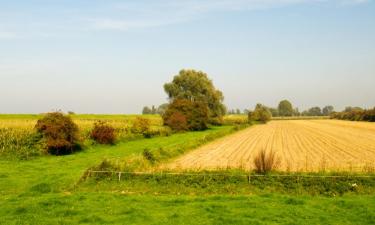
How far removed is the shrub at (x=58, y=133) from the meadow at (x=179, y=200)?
13.3 meters

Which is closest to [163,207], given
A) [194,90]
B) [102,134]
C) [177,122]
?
[102,134]

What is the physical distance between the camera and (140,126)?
65.6 m

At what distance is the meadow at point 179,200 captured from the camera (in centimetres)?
1684

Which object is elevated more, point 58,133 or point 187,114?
point 187,114

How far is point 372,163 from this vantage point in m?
34.7

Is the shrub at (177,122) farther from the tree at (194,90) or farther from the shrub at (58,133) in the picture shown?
the shrub at (58,133)

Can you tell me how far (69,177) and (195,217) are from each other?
1137 centimetres

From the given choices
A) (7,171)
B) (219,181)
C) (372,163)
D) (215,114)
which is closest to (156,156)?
(7,171)

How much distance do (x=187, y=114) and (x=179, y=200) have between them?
2683 inches

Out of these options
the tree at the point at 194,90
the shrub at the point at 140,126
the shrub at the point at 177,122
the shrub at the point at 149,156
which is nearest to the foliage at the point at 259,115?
the tree at the point at 194,90

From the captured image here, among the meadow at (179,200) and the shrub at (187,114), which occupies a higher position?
the shrub at (187,114)

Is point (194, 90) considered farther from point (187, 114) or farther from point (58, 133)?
point (58, 133)

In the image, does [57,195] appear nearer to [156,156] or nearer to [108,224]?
[108,224]

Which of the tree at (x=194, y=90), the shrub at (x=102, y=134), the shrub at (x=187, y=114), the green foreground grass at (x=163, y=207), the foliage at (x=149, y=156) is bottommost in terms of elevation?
the green foreground grass at (x=163, y=207)
